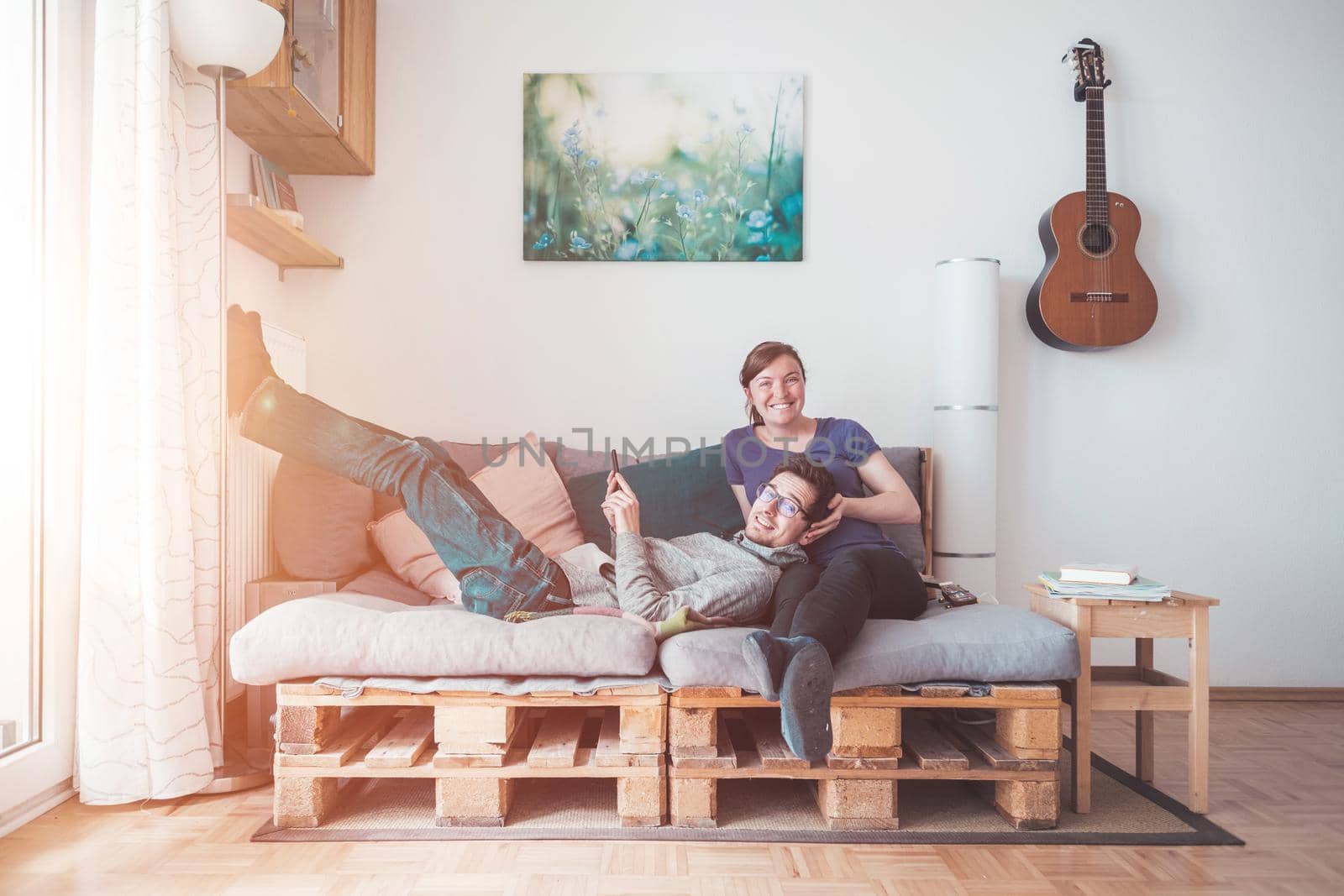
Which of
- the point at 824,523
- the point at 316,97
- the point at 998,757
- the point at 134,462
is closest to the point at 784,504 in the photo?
the point at 824,523

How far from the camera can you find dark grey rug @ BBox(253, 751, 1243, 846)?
5.54 feet

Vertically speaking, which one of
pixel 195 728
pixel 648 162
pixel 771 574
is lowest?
pixel 195 728

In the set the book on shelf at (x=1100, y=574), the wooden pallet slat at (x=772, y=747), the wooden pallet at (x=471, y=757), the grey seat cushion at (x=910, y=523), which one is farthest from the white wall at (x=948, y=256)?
the wooden pallet at (x=471, y=757)

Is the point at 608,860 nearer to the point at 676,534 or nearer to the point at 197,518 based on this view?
the point at 676,534

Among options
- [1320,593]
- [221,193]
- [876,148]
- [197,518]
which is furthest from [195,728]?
[1320,593]

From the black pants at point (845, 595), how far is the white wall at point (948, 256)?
98 centimetres

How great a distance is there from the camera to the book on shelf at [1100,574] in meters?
1.88

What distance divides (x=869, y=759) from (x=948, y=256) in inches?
72.7

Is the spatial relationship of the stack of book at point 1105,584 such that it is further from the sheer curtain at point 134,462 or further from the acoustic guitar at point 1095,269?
the sheer curtain at point 134,462

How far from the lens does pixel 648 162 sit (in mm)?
2840

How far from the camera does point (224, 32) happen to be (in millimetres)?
1880

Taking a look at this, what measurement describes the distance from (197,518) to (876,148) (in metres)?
2.37

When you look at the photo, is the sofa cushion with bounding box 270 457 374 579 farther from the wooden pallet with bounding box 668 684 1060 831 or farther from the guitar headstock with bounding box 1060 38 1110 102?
the guitar headstock with bounding box 1060 38 1110 102

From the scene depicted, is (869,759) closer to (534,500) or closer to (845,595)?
(845,595)
